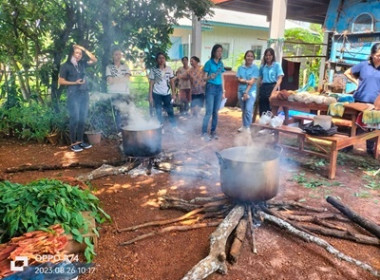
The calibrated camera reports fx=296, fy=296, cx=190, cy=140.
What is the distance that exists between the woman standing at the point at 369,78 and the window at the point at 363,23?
4374 millimetres

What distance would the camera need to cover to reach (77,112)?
5.82m

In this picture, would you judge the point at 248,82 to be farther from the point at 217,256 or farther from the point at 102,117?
the point at 217,256

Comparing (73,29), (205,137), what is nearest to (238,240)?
(205,137)

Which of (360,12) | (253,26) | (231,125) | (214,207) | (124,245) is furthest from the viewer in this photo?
(253,26)

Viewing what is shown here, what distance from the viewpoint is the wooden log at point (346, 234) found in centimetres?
293

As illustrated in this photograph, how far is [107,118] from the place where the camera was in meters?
7.06

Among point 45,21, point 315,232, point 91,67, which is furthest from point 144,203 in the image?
point 45,21

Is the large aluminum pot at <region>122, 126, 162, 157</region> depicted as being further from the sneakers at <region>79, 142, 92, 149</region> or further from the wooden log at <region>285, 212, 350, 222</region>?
the wooden log at <region>285, 212, 350, 222</region>

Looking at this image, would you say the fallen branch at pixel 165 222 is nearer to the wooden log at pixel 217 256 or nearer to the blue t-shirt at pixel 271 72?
the wooden log at pixel 217 256

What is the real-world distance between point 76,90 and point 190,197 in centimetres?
331

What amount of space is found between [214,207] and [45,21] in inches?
232

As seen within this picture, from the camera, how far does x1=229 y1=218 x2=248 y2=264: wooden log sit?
2636mm

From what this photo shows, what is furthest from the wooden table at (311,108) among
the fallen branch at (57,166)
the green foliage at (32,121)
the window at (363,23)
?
the window at (363,23)

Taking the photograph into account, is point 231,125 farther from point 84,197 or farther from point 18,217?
point 18,217
